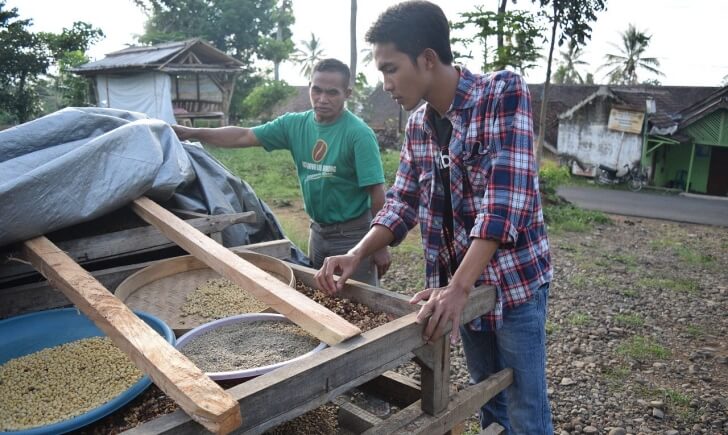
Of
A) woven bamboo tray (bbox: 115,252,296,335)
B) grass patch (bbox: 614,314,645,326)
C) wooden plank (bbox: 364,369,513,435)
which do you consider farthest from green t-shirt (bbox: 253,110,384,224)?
grass patch (bbox: 614,314,645,326)

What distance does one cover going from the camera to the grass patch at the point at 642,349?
185 inches

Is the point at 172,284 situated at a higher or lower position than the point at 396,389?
higher

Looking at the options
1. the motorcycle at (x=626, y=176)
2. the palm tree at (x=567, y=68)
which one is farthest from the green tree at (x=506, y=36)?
the palm tree at (x=567, y=68)

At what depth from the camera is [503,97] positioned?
1.74 metres

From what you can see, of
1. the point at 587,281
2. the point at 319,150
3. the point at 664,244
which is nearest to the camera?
the point at 319,150

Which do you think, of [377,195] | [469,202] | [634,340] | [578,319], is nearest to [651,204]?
[578,319]

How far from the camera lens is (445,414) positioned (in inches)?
67.3

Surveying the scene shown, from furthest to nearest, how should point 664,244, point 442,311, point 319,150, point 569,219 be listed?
point 569,219, point 664,244, point 319,150, point 442,311

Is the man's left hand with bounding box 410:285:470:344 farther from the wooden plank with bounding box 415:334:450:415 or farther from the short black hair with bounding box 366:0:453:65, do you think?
the short black hair with bounding box 366:0:453:65

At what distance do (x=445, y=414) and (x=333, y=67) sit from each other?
230 centimetres

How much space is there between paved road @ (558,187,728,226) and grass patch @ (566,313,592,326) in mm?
9771

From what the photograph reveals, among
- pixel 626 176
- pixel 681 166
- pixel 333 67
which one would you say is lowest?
pixel 626 176

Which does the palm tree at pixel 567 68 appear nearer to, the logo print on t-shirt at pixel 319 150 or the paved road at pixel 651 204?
the paved road at pixel 651 204

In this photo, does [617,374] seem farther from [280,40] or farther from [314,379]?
[280,40]
